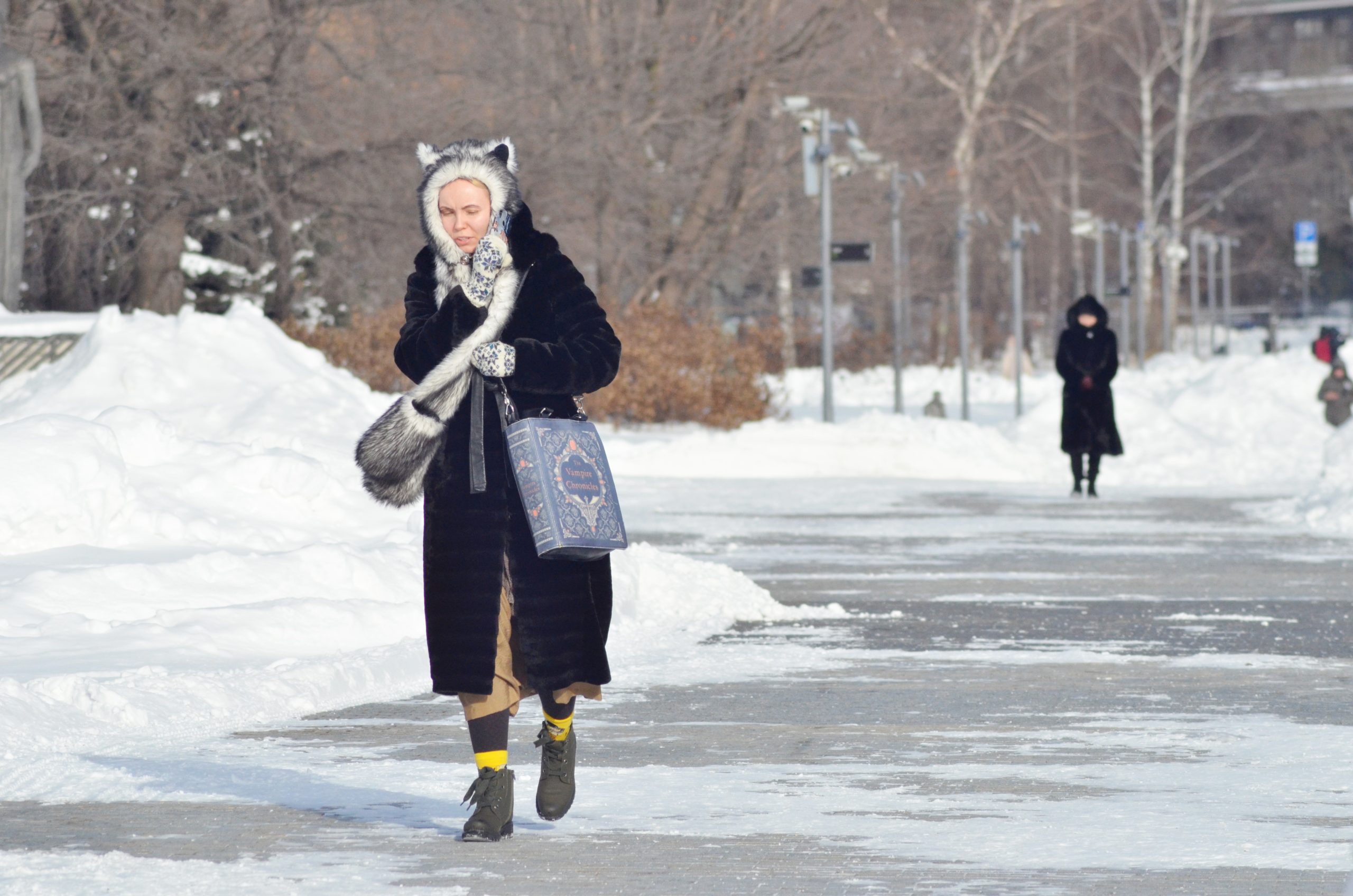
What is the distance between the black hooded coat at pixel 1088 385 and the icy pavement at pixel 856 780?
8706 mm

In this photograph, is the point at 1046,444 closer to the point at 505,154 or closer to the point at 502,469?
the point at 505,154

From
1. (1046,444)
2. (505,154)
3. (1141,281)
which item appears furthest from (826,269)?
(1141,281)

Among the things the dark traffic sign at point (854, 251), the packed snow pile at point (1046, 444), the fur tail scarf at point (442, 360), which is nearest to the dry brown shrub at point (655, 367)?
the packed snow pile at point (1046, 444)

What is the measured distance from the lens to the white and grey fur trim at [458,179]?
6.33 metres

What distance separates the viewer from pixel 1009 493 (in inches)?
888

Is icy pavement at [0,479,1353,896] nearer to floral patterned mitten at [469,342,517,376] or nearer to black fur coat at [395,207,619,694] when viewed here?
black fur coat at [395,207,619,694]

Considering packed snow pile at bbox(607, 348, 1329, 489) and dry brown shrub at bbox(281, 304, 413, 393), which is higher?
dry brown shrub at bbox(281, 304, 413, 393)

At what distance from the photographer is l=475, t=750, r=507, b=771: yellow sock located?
6.21 m

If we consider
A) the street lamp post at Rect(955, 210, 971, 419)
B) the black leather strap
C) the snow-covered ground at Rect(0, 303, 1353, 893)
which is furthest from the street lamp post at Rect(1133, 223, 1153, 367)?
the black leather strap

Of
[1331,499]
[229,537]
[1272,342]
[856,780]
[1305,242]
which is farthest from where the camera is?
[1305,242]

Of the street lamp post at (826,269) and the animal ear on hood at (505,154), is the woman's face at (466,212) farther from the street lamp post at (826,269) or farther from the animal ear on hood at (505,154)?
the street lamp post at (826,269)

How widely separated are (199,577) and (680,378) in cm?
1985

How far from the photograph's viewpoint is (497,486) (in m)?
6.18

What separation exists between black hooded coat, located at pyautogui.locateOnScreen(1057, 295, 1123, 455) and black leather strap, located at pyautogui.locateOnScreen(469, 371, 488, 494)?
15.5 metres
